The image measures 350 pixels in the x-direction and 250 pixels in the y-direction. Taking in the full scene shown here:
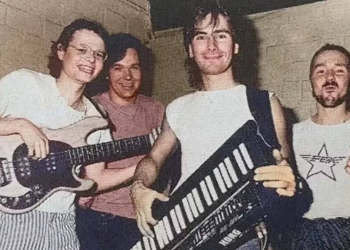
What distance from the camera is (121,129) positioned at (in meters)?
0.80

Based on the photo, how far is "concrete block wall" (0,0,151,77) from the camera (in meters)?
0.76

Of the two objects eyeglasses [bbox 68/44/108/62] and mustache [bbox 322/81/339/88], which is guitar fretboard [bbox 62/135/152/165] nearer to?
eyeglasses [bbox 68/44/108/62]

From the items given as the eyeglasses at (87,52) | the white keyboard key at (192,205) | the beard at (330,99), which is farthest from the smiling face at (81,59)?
the beard at (330,99)

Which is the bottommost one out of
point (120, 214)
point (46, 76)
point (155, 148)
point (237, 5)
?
point (120, 214)

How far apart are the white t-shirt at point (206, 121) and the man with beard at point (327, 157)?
140 mm

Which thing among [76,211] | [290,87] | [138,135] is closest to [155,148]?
[138,135]

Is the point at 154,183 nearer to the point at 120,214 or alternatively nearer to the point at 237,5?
the point at 120,214

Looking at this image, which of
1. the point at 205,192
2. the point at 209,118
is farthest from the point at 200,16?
the point at 205,192

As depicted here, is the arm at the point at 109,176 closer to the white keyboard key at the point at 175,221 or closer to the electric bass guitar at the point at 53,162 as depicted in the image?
the electric bass guitar at the point at 53,162

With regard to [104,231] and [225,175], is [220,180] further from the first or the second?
[104,231]

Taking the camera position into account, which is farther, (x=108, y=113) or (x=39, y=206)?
(x=108, y=113)

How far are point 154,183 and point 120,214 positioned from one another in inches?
3.5

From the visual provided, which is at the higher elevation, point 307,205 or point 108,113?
point 108,113

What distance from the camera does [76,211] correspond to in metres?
0.76
